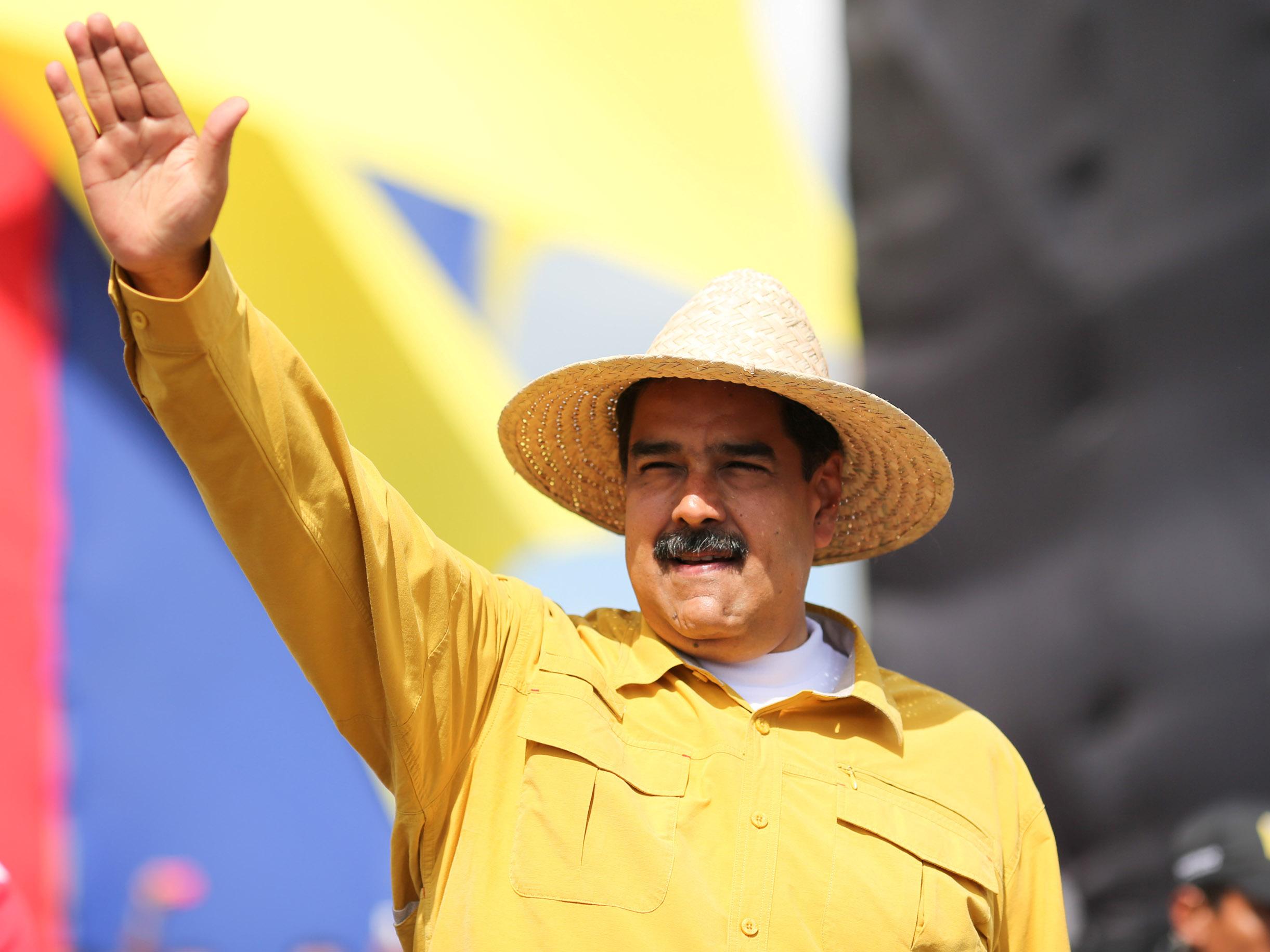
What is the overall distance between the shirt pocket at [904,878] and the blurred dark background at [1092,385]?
1.29m

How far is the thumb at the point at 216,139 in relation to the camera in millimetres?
1345

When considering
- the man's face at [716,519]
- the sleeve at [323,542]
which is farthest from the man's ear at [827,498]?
the sleeve at [323,542]

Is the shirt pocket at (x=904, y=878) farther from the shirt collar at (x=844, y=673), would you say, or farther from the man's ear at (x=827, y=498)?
the man's ear at (x=827, y=498)

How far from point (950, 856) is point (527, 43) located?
2153 millimetres

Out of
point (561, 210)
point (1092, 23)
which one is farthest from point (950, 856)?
point (1092, 23)

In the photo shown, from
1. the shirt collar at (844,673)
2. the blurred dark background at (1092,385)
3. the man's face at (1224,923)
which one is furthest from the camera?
the blurred dark background at (1092,385)

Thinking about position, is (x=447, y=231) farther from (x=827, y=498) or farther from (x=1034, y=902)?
(x=1034, y=902)

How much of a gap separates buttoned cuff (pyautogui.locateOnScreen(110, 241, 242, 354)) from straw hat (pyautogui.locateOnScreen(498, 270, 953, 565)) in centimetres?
66

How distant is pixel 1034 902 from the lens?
1.94 meters

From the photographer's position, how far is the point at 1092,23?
127 inches

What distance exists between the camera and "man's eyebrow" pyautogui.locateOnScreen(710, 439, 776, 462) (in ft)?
6.49

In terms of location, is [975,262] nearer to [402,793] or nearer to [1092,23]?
[1092,23]

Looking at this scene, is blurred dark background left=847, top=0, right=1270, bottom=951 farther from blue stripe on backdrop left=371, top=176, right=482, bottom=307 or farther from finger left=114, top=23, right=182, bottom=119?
finger left=114, top=23, right=182, bottom=119

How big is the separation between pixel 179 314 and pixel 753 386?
97cm
